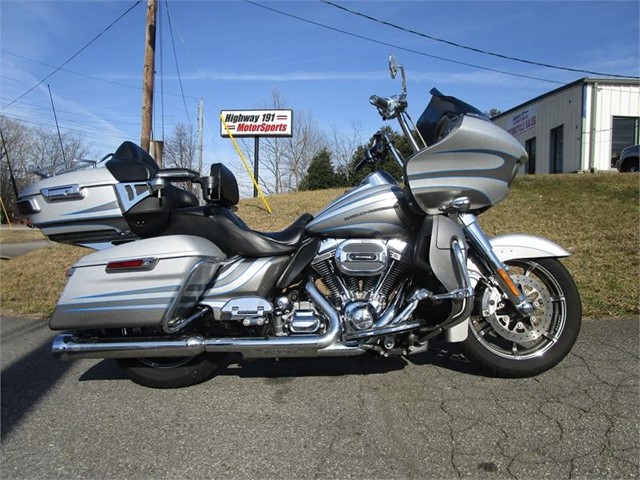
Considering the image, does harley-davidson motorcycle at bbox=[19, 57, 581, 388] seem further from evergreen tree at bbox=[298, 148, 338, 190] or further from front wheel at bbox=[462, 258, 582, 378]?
evergreen tree at bbox=[298, 148, 338, 190]

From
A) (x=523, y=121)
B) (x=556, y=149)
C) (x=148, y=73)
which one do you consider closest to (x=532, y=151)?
(x=523, y=121)

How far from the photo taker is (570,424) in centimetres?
264

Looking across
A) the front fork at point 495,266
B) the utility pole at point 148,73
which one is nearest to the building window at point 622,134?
the utility pole at point 148,73

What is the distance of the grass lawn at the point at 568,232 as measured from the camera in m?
5.61

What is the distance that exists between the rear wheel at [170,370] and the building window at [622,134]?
71.7ft

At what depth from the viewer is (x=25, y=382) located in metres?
3.60

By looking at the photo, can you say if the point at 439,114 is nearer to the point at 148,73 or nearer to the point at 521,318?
the point at 521,318

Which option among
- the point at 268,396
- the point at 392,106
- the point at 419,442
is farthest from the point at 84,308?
the point at 392,106

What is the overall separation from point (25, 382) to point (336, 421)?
244 centimetres

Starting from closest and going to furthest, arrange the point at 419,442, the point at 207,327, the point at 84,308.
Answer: the point at 419,442, the point at 84,308, the point at 207,327

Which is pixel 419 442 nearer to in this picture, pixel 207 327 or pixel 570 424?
pixel 570 424

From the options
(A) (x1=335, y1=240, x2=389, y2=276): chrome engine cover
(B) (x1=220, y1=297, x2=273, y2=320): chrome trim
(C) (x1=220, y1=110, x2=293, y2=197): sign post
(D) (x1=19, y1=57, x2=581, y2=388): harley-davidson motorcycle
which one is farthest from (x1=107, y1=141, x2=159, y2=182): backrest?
(C) (x1=220, y1=110, x2=293, y2=197): sign post

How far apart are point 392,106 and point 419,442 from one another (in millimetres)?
2146

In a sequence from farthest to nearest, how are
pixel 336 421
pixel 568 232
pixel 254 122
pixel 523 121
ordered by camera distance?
pixel 523 121 < pixel 254 122 < pixel 568 232 < pixel 336 421
